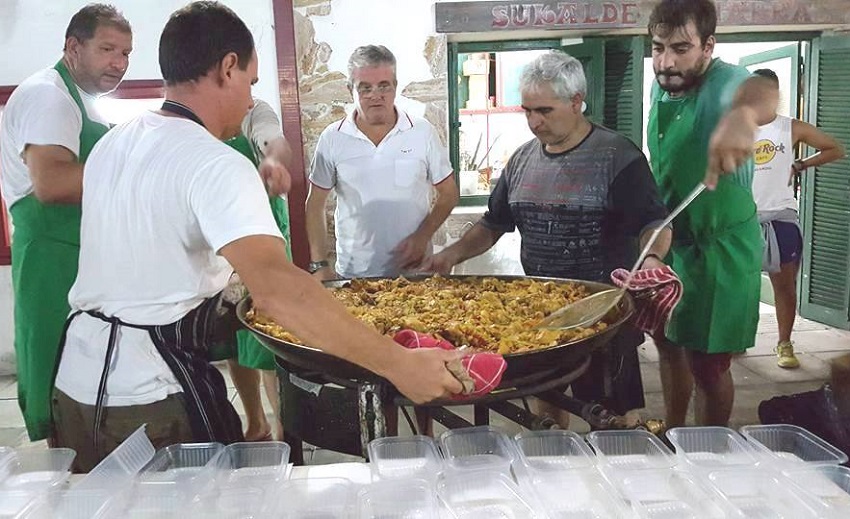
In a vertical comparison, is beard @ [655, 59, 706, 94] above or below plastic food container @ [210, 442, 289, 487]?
above

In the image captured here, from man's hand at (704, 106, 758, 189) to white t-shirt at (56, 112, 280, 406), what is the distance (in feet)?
5.06

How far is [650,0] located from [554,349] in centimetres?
353

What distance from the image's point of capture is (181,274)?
65.1 inches

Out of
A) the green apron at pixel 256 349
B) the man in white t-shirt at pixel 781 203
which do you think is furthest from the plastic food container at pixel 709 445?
the man in white t-shirt at pixel 781 203

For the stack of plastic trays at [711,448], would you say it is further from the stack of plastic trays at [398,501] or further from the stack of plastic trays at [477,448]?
the stack of plastic trays at [398,501]

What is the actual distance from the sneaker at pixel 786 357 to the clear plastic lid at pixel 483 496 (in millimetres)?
4175

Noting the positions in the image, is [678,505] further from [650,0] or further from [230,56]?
[650,0]

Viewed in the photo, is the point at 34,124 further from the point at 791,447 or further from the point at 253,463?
the point at 791,447

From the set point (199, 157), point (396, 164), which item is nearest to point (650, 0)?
point (396, 164)

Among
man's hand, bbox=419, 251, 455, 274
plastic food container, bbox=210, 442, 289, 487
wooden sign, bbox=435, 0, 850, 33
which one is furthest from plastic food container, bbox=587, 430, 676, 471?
wooden sign, bbox=435, 0, 850, 33

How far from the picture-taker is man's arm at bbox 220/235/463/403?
133 cm

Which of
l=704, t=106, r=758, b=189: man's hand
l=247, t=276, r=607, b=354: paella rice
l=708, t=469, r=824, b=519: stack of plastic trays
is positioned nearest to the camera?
l=708, t=469, r=824, b=519: stack of plastic trays

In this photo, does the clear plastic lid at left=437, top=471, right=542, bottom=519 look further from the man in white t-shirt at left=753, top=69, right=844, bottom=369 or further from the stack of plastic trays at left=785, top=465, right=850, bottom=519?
the man in white t-shirt at left=753, top=69, right=844, bottom=369

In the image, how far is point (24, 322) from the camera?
2531mm
